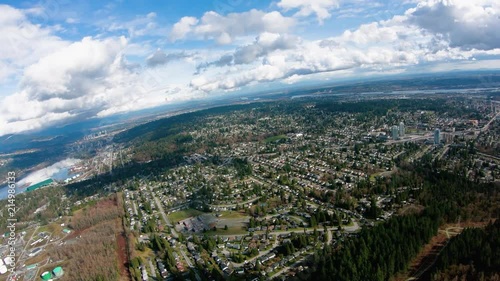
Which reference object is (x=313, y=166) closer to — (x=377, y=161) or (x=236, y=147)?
(x=377, y=161)

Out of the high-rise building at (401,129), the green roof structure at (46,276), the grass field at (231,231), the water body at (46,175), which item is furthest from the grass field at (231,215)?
the water body at (46,175)

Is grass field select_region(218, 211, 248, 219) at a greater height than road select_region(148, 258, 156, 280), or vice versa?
grass field select_region(218, 211, 248, 219)

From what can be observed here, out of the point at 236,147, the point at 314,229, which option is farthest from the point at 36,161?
the point at 314,229

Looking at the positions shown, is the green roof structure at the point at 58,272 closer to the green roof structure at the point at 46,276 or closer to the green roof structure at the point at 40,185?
the green roof structure at the point at 46,276

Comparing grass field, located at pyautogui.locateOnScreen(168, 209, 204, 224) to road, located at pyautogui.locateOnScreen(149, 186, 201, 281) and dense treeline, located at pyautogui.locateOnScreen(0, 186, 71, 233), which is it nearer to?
road, located at pyautogui.locateOnScreen(149, 186, 201, 281)

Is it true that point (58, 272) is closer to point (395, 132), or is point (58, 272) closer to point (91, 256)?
point (91, 256)

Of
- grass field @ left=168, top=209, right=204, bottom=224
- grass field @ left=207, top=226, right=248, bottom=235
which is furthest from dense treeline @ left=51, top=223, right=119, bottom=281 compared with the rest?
grass field @ left=207, top=226, right=248, bottom=235
